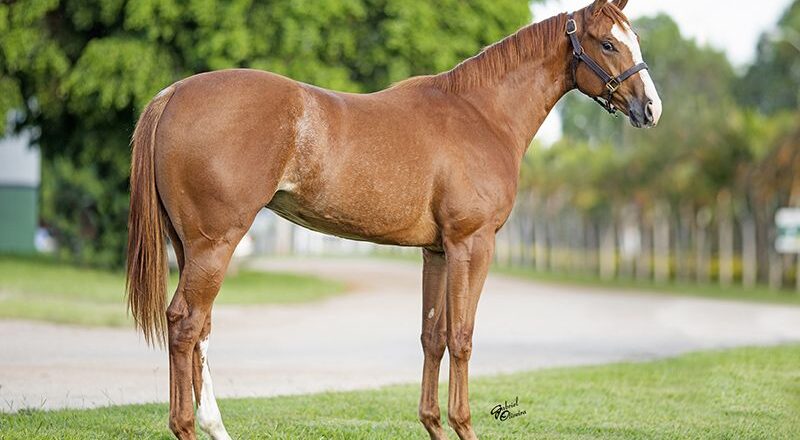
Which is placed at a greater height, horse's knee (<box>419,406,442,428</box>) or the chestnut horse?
the chestnut horse

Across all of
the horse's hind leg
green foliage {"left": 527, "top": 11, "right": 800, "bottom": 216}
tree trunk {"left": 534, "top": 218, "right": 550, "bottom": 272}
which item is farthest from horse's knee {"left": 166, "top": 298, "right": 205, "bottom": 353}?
tree trunk {"left": 534, "top": 218, "right": 550, "bottom": 272}

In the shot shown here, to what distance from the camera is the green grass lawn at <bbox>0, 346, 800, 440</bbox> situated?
6461 millimetres

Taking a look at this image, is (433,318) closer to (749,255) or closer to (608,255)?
(749,255)

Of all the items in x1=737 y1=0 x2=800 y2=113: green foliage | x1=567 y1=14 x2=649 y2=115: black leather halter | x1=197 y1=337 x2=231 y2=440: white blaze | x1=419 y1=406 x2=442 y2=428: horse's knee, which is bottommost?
x1=419 y1=406 x2=442 y2=428: horse's knee

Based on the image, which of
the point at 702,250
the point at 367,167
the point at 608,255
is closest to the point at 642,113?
the point at 367,167

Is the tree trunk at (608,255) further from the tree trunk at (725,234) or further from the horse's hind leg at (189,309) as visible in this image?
the horse's hind leg at (189,309)

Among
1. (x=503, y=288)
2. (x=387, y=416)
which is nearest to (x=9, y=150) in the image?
(x=503, y=288)

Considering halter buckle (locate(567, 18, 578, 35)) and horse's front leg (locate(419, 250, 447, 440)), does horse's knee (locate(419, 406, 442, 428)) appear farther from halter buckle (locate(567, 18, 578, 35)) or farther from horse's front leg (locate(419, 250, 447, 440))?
halter buckle (locate(567, 18, 578, 35))

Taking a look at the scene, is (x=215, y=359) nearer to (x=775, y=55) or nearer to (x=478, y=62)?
(x=478, y=62)

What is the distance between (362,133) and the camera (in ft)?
18.7

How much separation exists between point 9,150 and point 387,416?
26.1 meters

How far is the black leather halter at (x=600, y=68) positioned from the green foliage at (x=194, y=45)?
12.5 m

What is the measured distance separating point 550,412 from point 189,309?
3.30 meters

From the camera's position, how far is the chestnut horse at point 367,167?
5395 millimetres
